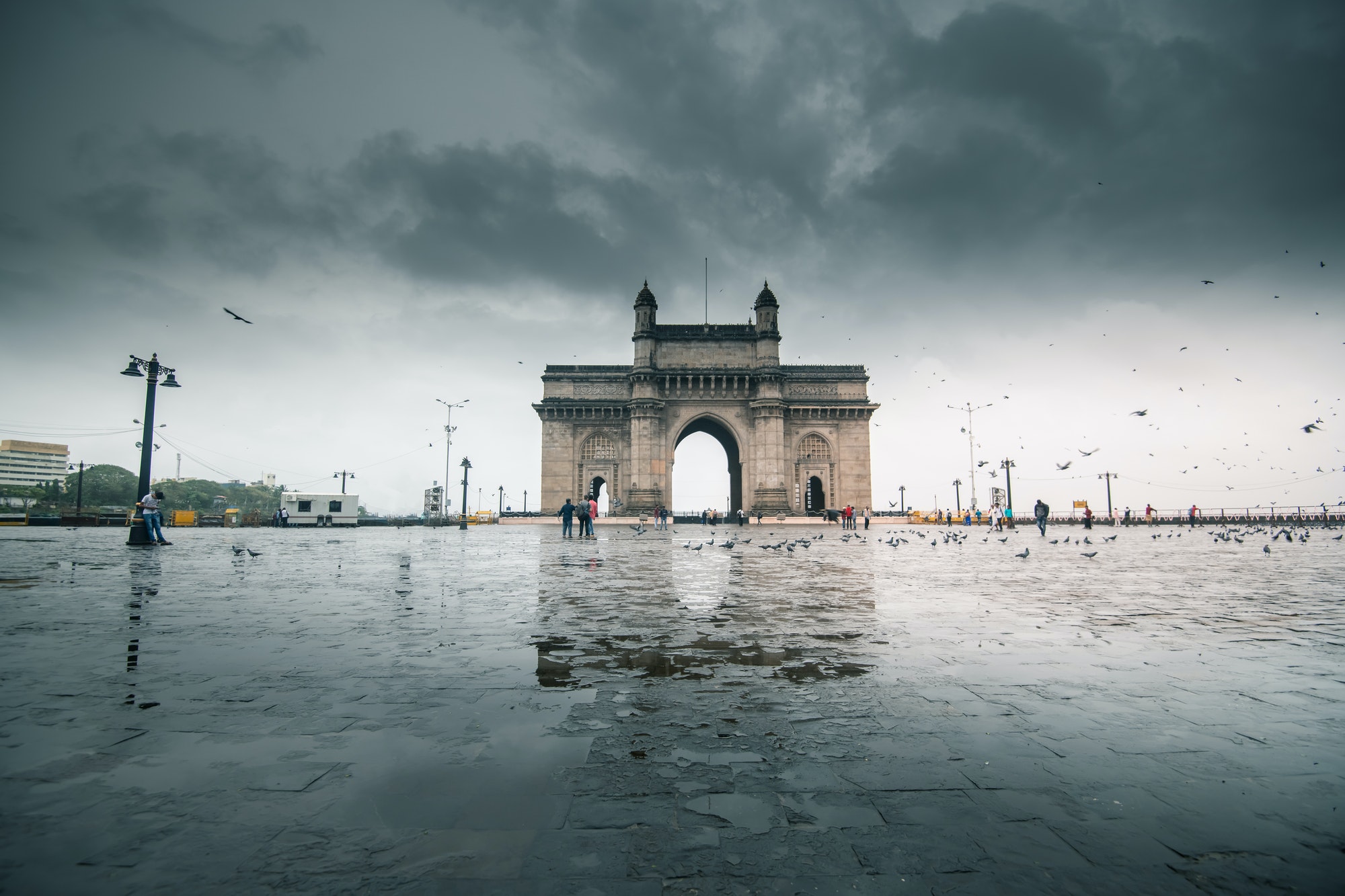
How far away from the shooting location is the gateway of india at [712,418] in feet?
168

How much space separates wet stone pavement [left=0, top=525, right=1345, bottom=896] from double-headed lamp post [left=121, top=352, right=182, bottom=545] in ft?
40.5

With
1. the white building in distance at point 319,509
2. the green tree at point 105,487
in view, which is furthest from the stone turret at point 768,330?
the green tree at point 105,487

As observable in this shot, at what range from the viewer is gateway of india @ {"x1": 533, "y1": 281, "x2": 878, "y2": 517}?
51188mm

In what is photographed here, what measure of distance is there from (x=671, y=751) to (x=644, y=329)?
50888 millimetres

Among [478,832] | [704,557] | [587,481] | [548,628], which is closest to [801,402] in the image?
[587,481]

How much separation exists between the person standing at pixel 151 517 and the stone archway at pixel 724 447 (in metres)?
35.5

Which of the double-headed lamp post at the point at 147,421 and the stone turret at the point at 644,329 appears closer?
the double-headed lamp post at the point at 147,421

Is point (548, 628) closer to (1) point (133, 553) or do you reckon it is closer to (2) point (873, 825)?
(2) point (873, 825)

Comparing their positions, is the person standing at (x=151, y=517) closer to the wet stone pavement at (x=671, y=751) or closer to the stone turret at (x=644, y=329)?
the wet stone pavement at (x=671, y=751)

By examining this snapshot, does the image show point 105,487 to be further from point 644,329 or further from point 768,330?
point 768,330

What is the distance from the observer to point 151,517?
1833 cm

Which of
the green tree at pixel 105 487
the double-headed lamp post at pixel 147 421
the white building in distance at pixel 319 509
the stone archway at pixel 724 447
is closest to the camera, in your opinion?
the double-headed lamp post at pixel 147 421

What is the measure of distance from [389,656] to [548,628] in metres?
1.40

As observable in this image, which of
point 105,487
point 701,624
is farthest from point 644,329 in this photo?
point 105,487
